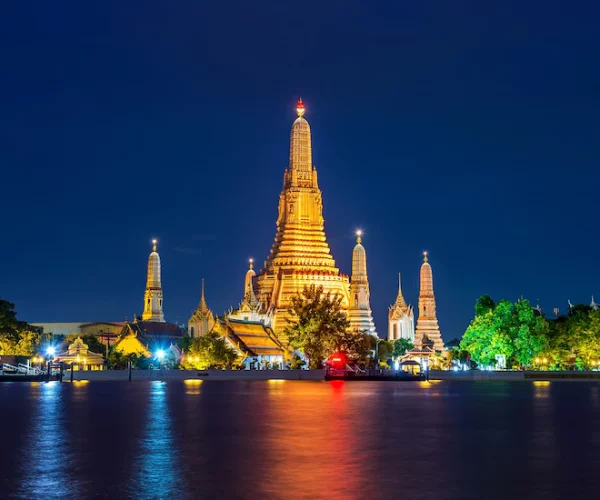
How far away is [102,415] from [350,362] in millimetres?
41310

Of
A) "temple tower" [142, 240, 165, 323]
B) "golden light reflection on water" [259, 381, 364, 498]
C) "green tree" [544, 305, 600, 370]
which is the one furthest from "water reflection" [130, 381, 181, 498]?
"temple tower" [142, 240, 165, 323]

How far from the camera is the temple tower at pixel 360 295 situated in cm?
9294

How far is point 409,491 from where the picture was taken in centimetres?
1541

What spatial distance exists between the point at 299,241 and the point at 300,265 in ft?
8.37

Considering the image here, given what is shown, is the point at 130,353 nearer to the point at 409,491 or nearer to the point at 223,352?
the point at 223,352

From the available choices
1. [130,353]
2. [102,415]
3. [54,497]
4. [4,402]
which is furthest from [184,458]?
[130,353]

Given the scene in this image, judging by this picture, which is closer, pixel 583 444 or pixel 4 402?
pixel 583 444

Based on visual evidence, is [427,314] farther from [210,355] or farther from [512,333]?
[210,355]

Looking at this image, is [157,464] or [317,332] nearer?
[157,464]

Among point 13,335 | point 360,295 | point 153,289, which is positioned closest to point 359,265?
point 360,295

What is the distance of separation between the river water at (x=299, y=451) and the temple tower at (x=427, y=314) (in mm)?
67380

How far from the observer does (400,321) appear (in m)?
113

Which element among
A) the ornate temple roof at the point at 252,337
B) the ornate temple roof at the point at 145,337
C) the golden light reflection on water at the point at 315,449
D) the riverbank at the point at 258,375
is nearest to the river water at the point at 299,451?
the golden light reflection on water at the point at 315,449

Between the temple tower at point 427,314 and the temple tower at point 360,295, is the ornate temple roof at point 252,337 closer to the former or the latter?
the temple tower at point 360,295
